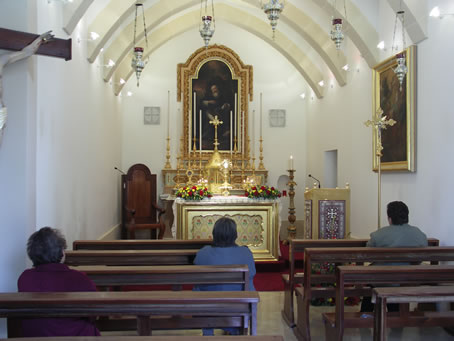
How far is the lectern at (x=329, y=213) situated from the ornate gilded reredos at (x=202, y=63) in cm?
536

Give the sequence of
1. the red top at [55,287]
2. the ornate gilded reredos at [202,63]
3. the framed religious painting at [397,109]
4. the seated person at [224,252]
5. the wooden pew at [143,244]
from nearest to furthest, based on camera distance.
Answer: the red top at [55,287]
the seated person at [224,252]
the wooden pew at [143,244]
the framed religious painting at [397,109]
the ornate gilded reredos at [202,63]

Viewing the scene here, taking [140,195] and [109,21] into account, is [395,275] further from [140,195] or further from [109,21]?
[140,195]

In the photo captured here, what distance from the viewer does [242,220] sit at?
27.2ft

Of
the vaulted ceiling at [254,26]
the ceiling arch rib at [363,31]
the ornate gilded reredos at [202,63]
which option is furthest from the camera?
the ornate gilded reredos at [202,63]

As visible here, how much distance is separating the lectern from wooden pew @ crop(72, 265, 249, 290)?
13.3 ft

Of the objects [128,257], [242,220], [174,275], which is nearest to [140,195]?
[242,220]

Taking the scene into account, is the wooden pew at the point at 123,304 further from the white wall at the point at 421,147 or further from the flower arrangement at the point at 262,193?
the flower arrangement at the point at 262,193

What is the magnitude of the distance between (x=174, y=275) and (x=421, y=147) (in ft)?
14.1

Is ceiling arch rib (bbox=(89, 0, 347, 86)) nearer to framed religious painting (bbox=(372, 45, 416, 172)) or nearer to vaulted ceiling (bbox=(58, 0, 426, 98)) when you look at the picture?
vaulted ceiling (bbox=(58, 0, 426, 98))

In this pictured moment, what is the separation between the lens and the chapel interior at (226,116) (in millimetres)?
4840

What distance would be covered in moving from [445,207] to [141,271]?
396 centimetres

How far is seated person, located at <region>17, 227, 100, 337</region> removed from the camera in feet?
9.37

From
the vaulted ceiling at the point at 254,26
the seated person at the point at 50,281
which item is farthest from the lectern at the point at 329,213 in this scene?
the seated person at the point at 50,281

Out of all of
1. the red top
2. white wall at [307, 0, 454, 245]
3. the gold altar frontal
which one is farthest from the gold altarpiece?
the red top
